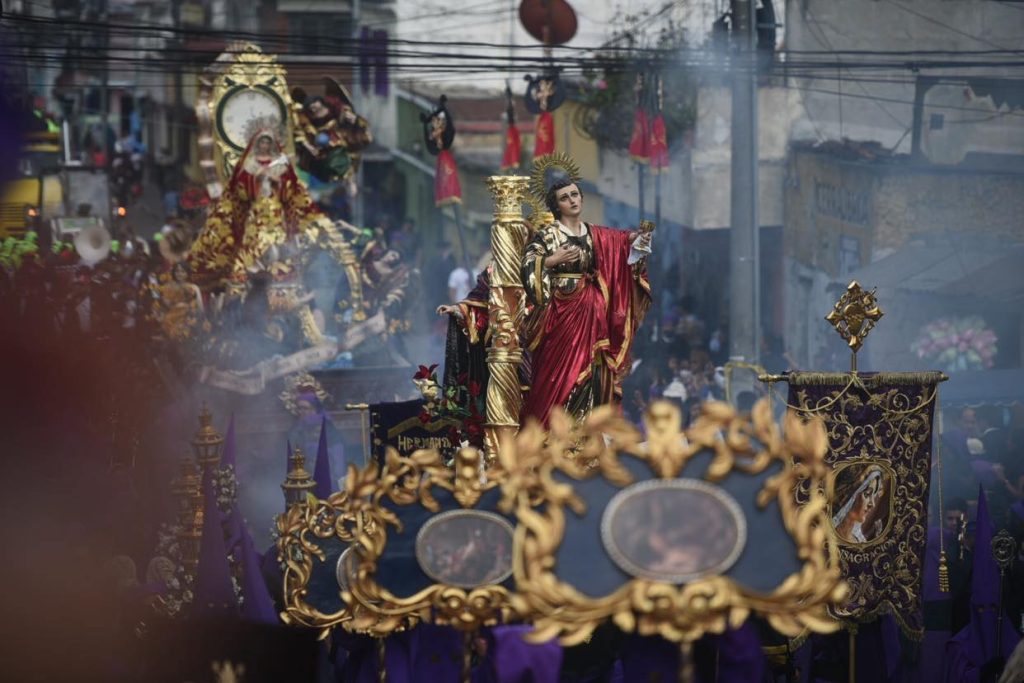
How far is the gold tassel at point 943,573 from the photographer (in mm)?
12945

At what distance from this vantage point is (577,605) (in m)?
8.68

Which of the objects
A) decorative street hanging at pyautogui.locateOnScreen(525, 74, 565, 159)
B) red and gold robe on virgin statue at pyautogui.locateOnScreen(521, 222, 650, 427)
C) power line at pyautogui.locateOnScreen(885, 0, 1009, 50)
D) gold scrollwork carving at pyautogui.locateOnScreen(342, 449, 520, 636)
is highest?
power line at pyautogui.locateOnScreen(885, 0, 1009, 50)

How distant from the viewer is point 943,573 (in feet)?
42.5

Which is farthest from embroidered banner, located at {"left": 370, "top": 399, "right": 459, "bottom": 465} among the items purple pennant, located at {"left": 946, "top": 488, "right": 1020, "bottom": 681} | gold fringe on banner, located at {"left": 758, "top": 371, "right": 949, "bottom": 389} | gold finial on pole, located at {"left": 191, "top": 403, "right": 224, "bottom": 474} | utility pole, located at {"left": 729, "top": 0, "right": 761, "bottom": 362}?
utility pole, located at {"left": 729, "top": 0, "right": 761, "bottom": 362}

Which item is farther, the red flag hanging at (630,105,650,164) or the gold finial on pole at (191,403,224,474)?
the red flag hanging at (630,105,650,164)

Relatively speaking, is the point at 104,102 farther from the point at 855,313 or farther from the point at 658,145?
the point at 855,313

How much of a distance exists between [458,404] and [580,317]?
3.65ft

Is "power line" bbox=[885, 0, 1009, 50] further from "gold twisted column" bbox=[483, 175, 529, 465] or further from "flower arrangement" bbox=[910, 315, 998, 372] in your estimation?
"gold twisted column" bbox=[483, 175, 529, 465]

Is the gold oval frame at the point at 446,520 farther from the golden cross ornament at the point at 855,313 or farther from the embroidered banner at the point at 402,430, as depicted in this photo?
the embroidered banner at the point at 402,430

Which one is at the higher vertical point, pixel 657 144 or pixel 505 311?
pixel 657 144

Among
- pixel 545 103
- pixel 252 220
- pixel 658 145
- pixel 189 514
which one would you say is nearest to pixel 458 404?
pixel 189 514

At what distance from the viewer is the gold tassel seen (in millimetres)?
12945

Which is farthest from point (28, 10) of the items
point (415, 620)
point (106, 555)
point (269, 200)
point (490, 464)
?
point (415, 620)

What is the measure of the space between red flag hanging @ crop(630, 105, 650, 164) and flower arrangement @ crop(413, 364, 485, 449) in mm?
12660
